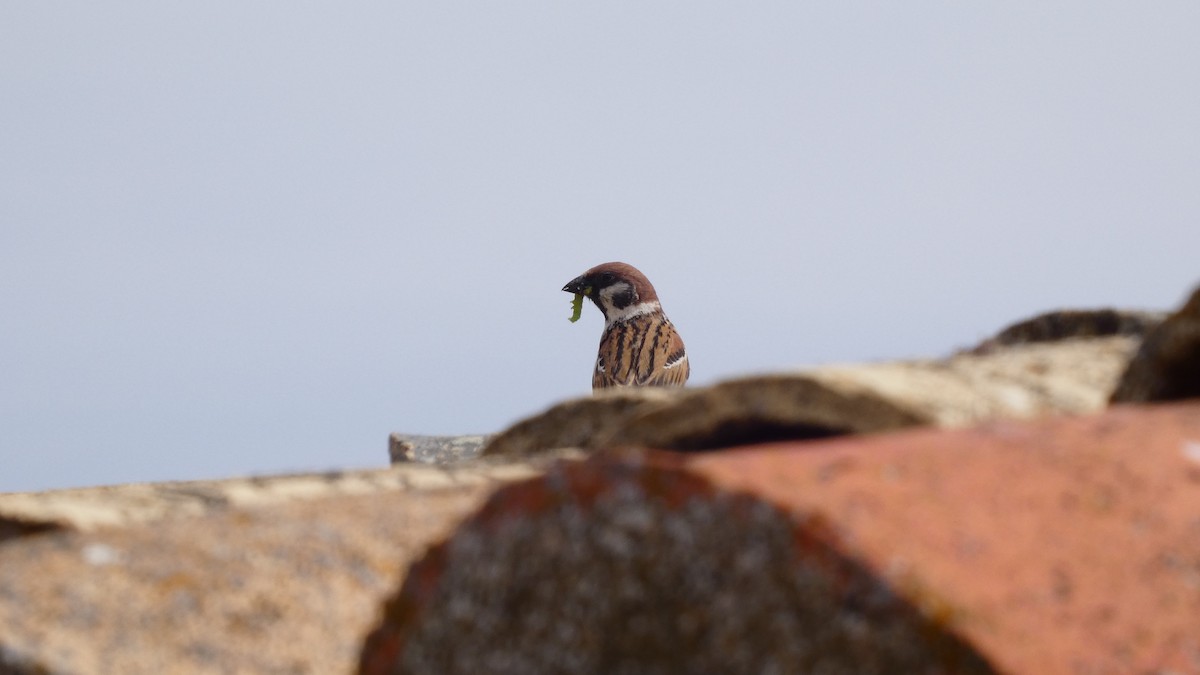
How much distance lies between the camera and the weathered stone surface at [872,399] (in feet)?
7.74

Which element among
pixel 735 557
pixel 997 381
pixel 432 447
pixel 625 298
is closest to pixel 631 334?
pixel 625 298

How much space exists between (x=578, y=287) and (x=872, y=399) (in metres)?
11.9

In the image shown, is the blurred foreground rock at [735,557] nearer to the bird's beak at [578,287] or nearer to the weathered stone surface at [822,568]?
the weathered stone surface at [822,568]

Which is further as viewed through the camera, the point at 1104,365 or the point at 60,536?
the point at 1104,365

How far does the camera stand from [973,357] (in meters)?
3.07

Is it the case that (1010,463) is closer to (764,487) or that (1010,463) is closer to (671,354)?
(764,487)

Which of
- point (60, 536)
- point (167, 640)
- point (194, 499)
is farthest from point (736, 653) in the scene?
point (194, 499)

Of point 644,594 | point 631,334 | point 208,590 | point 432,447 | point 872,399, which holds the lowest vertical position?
point 631,334

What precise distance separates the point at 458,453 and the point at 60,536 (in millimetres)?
5234

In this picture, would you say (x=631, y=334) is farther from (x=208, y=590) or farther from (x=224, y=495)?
(x=208, y=590)

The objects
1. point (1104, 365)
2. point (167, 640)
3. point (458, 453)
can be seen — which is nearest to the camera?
point (167, 640)

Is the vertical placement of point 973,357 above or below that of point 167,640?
above

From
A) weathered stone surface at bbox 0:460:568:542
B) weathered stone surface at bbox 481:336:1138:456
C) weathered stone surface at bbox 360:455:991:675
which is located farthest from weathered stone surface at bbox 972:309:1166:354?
weathered stone surface at bbox 360:455:991:675

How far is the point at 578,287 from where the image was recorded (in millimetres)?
14180
